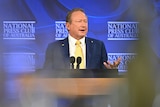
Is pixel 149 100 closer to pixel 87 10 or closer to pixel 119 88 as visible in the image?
pixel 119 88

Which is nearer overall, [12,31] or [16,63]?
→ [16,63]

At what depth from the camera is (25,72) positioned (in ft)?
1.39

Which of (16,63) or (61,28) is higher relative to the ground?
(61,28)

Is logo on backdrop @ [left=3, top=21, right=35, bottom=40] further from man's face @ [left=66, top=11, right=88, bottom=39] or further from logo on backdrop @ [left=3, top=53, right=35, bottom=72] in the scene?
man's face @ [left=66, top=11, right=88, bottom=39]

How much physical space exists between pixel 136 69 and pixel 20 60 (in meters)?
0.17

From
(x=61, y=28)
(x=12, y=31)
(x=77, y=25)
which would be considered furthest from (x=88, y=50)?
(x=61, y=28)

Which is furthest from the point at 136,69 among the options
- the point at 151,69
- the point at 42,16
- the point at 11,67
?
the point at 42,16

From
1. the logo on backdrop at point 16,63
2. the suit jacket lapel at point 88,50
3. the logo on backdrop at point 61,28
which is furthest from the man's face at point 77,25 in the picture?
the logo on backdrop at point 16,63

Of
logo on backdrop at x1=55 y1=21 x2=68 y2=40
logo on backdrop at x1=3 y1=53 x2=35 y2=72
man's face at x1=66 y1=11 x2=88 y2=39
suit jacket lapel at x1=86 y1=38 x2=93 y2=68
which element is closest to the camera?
logo on backdrop at x1=3 y1=53 x2=35 y2=72

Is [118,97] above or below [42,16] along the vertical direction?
below

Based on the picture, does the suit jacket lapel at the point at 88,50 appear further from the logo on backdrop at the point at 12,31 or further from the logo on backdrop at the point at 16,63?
the logo on backdrop at the point at 16,63

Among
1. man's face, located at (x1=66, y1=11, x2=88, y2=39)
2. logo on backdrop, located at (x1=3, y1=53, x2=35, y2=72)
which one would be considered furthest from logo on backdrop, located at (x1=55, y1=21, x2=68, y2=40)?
logo on backdrop, located at (x1=3, y1=53, x2=35, y2=72)

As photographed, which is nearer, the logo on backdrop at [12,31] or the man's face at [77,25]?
the logo on backdrop at [12,31]

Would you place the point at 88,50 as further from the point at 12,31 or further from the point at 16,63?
the point at 16,63
